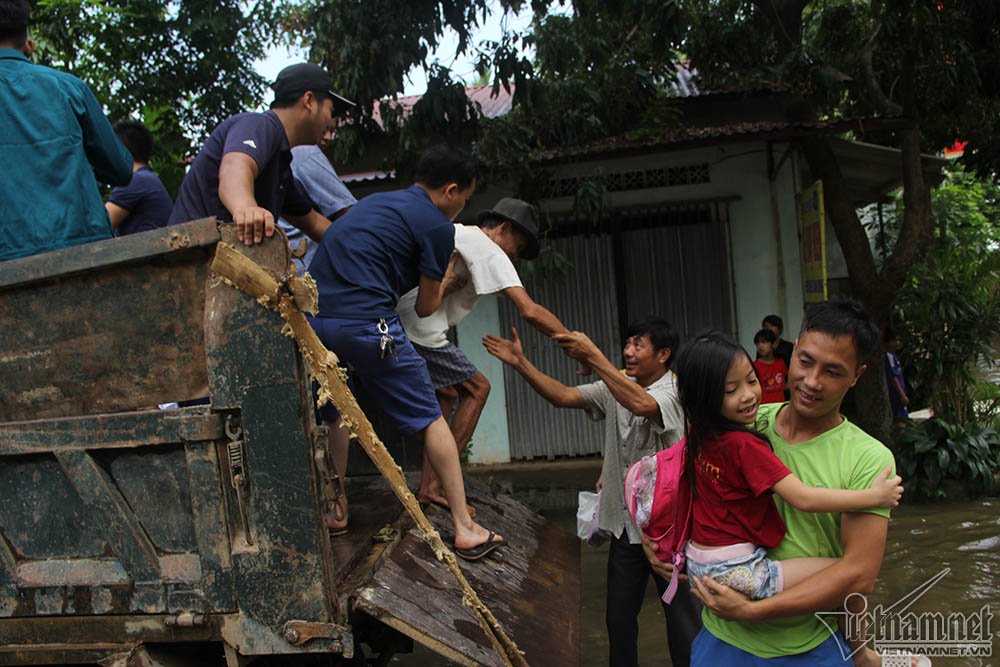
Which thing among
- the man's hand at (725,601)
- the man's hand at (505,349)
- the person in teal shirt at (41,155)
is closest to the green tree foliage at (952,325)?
the man's hand at (505,349)

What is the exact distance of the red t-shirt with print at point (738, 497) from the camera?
2.00 metres

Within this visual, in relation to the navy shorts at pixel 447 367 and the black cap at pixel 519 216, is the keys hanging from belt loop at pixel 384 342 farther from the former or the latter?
the black cap at pixel 519 216

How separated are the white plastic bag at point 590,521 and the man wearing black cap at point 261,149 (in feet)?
5.93

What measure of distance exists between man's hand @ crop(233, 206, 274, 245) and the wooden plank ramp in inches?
37.5

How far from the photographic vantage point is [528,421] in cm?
862

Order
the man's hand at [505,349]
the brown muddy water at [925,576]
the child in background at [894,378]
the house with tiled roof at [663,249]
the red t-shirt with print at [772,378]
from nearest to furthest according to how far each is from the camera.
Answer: the man's hand at [505,349] < the brown muddy water at [925,576] < the red t-shirt with print at [772,378] < the child in background at [894,378] < the house with tiled roof at [663,249]

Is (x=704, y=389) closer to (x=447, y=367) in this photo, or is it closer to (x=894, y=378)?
(x=447, y=367)

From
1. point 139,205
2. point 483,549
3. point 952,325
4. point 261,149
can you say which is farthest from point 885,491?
point 952,325

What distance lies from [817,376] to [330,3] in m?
5.39

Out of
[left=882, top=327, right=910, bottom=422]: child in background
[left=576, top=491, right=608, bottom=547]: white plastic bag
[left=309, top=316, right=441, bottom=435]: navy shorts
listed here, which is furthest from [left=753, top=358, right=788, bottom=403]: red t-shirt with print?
[left=309, top=316, right=441, bottom=435]: navy shorts

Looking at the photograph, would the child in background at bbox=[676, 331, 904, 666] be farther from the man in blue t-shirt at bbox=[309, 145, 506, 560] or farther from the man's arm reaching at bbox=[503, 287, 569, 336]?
the man's arm reaching at bbox=[503, 287, 569, 336]

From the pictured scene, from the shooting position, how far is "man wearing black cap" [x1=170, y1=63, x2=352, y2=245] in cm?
249

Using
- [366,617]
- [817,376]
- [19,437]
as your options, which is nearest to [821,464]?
[817,376]

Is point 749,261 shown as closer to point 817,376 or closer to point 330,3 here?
point 330,3
